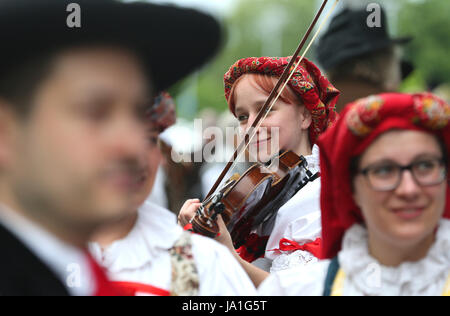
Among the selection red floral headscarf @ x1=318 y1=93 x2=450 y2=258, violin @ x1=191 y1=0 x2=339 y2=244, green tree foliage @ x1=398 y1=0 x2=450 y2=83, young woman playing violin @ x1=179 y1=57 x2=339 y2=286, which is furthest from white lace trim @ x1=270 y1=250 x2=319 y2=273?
green tree foliage @ x1=398 y1=0 x2=450 y2=83

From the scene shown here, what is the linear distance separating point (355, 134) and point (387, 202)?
22cm

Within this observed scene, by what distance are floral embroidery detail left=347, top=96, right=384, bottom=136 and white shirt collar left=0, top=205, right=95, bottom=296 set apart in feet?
2.86

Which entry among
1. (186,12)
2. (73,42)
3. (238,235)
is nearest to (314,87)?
(238,235)

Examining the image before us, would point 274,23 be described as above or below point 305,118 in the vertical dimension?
above

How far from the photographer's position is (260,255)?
8.61 feet

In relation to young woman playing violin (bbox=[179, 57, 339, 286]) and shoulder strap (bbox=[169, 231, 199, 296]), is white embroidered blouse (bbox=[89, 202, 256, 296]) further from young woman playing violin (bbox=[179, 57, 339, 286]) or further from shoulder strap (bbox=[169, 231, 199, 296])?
young woman playing violin (bbox=[179, 57, 339, 286])

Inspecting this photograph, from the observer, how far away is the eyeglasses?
5.08 ft

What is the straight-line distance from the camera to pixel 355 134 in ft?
5.33

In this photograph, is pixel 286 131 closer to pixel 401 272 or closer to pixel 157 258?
pixel 401 272

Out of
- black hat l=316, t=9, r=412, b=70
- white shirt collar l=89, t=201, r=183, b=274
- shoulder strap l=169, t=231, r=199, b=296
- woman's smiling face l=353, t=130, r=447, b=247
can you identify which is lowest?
shoulder strap l=169, t=231, r=199, b=296

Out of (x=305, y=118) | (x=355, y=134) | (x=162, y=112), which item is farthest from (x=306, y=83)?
(x=162, y=112)
